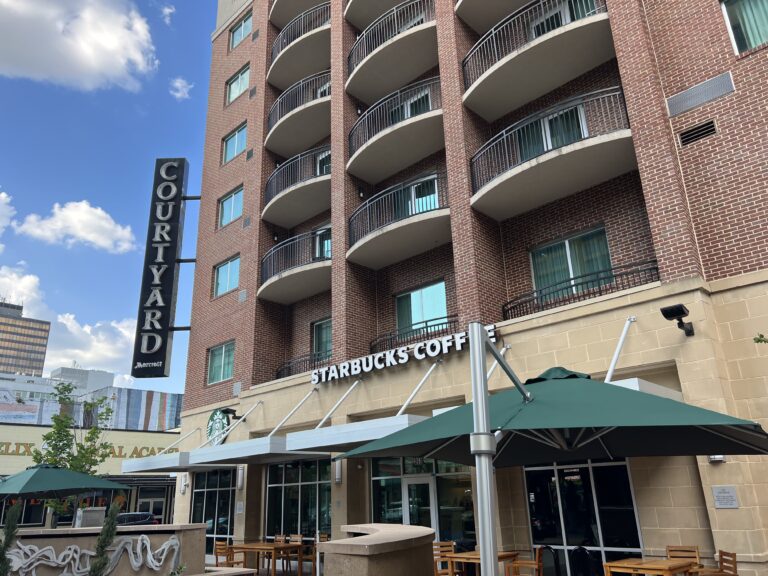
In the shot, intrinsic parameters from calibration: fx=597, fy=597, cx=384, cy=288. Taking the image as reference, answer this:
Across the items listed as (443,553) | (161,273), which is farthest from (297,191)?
(443,553)

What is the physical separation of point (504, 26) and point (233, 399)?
15188 mm

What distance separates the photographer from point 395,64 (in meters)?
19.4

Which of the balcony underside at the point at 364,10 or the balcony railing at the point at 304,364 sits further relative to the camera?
the balcony underside at the point at 364,10

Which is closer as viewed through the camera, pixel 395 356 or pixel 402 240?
pixel 395 356

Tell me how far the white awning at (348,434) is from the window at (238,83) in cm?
1806

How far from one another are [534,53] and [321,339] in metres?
11.6

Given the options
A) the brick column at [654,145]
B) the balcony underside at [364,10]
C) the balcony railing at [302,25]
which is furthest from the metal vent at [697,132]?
the balcony railing at [302,25]

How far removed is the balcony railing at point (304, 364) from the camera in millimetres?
20406

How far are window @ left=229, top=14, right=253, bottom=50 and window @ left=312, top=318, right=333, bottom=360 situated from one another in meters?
15.1

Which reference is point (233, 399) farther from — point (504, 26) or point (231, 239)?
point (504, 26)

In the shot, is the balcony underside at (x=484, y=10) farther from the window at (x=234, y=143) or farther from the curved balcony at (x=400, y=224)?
the window at (x=234, y=143)

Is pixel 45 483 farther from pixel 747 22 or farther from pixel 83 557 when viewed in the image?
pixel 747 22

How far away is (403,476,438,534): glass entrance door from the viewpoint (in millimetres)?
15375

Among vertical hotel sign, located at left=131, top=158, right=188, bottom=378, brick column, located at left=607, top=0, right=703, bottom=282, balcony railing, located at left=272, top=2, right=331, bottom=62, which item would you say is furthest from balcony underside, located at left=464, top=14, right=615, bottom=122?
vertical hotel sign, located at left=131, top=158, right=188, bottom=378
